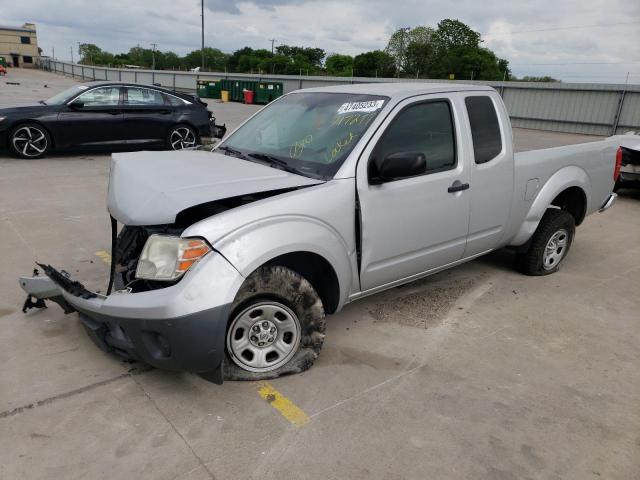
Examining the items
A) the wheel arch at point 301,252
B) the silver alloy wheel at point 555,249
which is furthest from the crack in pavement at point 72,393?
the silver alloy wheel at point 555,249

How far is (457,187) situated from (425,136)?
460 mm

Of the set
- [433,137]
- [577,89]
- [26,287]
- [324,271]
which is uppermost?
[577,89]

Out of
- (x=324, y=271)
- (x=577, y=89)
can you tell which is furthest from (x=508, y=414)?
(x=577, y=89)

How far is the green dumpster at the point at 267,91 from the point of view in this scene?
103 ft

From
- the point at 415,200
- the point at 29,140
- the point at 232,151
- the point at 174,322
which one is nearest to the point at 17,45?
the point at 29,140

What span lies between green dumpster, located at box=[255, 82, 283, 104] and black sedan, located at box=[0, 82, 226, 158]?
20521mm

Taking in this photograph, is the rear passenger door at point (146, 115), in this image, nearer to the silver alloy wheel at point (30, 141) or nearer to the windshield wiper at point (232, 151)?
the silver alloy wheel at point (30, 141)

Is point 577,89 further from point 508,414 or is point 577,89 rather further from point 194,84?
point 194,84

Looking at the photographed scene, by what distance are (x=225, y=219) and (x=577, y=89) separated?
71.3 ft

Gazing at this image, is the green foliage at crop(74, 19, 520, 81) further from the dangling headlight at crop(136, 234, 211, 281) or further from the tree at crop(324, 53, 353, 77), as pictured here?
the dangling headlight at crop(136, 234, 211, 281)

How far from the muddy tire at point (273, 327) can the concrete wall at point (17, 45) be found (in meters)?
110

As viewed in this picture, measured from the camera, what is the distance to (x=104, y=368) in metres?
3.20

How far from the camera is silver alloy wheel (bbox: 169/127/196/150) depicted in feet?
37.2

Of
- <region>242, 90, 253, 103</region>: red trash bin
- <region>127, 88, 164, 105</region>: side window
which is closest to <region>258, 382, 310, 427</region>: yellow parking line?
<region>127, 88, 164, 105</region>: side window
